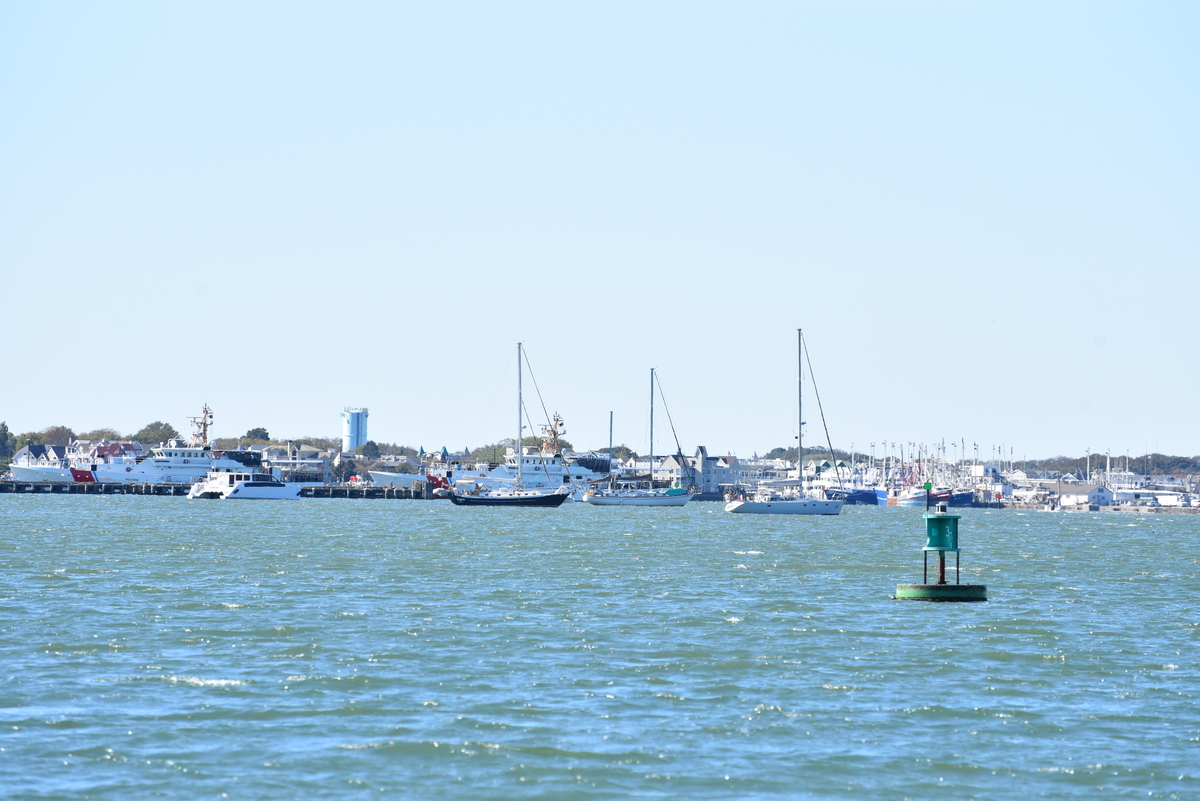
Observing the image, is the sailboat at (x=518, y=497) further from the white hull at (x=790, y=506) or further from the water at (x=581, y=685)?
the water at (x=581, y=685)

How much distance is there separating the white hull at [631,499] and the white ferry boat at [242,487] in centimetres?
3804

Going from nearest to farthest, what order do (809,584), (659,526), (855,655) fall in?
(855,655) → (809,584) → (659,526)

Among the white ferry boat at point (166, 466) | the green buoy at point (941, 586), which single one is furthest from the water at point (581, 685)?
the white ferry boat at point (166, 466)

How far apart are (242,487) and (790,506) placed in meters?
70.9

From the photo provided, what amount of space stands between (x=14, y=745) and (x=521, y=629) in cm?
1342

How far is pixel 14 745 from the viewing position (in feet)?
56.2

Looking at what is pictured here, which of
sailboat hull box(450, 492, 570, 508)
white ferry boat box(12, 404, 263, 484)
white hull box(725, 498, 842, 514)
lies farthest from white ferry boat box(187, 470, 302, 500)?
white hull box(725, 498, 842, 514)

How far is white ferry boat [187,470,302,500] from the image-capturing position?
156 metres

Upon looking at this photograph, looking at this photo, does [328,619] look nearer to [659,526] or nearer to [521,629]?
[521,629]

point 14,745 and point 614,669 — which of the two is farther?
point 614,669

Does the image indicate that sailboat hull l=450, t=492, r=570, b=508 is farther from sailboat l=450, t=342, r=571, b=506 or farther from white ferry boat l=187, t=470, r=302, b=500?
white ferry boat l=187, t=470, r=302, b=500

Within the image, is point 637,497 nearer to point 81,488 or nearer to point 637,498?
point 637,498

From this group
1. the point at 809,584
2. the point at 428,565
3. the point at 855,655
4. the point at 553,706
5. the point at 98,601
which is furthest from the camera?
the point at 428,565

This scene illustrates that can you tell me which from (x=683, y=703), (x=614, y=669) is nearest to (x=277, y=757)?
(x=683, y=703)
